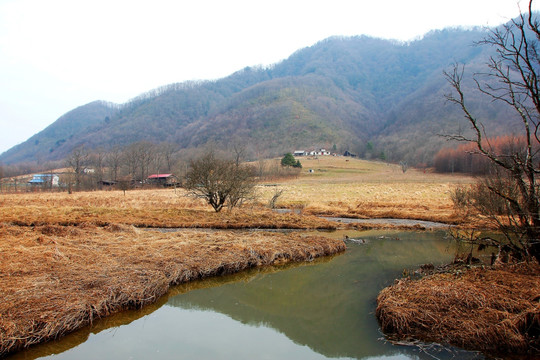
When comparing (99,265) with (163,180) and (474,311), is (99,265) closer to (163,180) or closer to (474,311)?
(474,311)

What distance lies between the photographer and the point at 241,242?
17188 mm

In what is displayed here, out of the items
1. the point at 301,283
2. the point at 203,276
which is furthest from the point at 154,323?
the point at 301,283

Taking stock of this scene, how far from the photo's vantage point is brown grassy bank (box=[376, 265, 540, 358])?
7.97 m

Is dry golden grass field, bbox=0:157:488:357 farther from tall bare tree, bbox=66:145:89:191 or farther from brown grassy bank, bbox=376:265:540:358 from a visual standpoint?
tall bare tree, bbox=66:145:89:191

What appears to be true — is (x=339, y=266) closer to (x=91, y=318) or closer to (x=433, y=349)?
(x=433, y=349)

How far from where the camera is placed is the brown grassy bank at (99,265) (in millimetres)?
8891

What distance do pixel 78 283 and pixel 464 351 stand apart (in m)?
10.6

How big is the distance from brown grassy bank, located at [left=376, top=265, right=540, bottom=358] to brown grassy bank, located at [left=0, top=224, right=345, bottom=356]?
685cm

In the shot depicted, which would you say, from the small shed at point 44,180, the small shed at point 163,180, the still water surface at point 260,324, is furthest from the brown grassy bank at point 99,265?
the small shed at point 44,180

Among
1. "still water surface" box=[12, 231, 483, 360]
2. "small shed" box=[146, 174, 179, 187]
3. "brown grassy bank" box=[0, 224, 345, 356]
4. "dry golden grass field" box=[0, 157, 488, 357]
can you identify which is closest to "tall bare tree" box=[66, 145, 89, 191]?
"small shed" box=[146, 174, 179, 187]

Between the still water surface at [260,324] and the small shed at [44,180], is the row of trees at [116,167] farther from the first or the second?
the still water surface at [260,324]

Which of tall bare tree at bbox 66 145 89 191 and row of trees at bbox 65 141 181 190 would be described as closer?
tall bare tree at bbox 66 145 89 191

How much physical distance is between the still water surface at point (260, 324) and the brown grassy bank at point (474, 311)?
0.46 m

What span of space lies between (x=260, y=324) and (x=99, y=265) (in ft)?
20.9
